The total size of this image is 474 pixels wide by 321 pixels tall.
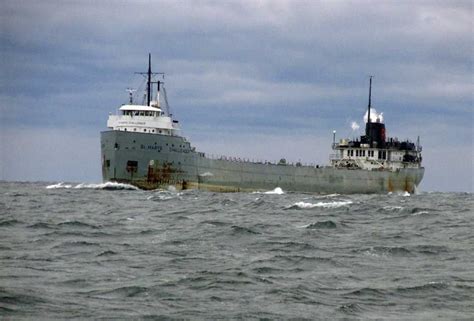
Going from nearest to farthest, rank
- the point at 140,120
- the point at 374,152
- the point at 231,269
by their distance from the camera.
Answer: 1. the point at 231,269
2. the point at 140,120
3. the point at 374,152

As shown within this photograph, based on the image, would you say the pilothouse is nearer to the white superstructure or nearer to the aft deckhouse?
the white superstructure

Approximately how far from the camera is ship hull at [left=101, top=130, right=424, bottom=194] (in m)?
81.5

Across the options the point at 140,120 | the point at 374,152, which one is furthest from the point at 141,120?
the point at 374,152

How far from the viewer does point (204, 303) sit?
18438 millimetres

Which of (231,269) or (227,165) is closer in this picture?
(231,269)

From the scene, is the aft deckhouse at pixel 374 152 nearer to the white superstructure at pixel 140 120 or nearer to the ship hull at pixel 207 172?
the ship hull at pixel 207 172

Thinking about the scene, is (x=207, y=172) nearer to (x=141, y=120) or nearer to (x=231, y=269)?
(x=141, y=120)

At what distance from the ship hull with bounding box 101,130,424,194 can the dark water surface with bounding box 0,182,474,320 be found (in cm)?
4136

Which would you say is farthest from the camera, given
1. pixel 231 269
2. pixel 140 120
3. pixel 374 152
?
pixel 374 152

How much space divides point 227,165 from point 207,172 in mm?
3386

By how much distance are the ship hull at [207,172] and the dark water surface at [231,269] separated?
1628 inches

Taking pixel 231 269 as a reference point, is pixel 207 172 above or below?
above

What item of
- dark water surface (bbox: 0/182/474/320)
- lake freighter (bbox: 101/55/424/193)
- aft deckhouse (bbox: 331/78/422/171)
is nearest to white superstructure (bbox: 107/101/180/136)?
lake freighter (bbox: 101/55/424/193)

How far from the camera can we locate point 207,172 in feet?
289
